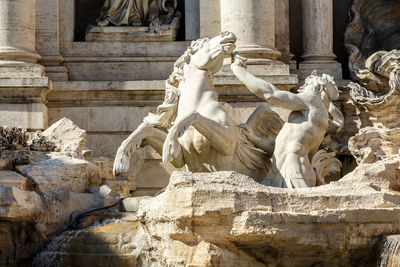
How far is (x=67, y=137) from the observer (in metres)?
17.2

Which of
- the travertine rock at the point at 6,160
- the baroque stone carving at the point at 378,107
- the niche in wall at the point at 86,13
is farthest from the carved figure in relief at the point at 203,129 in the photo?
the niche in wall at the point at 86,13

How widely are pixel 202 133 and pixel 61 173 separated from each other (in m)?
2.28

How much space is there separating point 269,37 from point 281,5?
55.2 inches

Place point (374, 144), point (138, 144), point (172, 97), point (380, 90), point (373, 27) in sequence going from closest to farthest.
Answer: point (138, 144) < point (172, 97) < point (374, 144) < point (380, 90) < point (373, 27)

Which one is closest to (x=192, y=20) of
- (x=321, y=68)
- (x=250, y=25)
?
(x=250, y=25)

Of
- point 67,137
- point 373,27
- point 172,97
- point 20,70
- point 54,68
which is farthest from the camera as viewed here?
point 373,27

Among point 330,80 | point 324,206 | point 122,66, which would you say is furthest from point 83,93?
point 324,206

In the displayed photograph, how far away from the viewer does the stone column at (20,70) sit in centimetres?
1902

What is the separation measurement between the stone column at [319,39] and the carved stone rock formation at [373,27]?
0.61m

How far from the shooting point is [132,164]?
1931cm

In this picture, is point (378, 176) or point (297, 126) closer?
point (378, 176)

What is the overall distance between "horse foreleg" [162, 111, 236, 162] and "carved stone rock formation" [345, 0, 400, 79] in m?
6.34

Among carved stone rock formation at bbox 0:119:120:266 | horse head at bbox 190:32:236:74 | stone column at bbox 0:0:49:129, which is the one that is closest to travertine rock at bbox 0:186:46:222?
carved stone rock formation at bbox 0:119:120:266

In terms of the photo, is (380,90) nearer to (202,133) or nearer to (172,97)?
(172,97)
